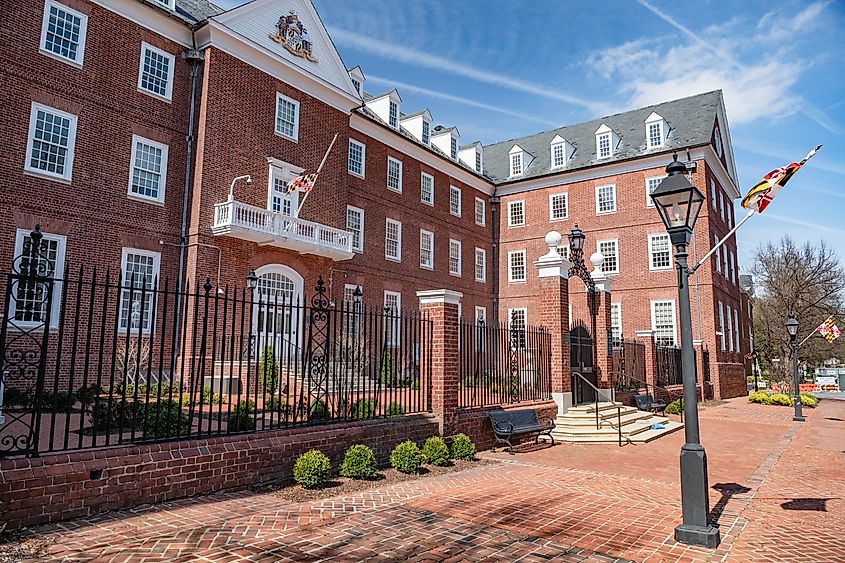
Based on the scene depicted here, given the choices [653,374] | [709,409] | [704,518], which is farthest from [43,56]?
[709,409]

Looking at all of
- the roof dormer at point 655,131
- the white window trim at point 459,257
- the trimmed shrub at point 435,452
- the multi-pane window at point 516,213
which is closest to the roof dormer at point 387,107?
the white window trim at point 459,257

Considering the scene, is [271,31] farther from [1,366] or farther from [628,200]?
[628,200]

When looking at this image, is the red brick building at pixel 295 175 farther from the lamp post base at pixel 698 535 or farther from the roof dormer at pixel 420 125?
the lamp post base at pixel 698 535

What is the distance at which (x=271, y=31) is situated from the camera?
18.9 metres

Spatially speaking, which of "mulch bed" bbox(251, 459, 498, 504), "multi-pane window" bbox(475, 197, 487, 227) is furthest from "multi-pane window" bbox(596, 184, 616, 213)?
"mulch bed" bbox(251, 459, 498, 504)

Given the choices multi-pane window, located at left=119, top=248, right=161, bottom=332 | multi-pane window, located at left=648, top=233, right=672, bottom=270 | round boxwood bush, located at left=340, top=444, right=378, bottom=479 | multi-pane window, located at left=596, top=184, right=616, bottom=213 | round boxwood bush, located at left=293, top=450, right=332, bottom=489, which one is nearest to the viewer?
round boxwood bush, located at left=293, top=450, right=332, bottom=489

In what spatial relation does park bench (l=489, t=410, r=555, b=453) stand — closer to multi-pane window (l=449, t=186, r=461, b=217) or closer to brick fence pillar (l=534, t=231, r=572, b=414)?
brick fence pillar (l=534, t=231, r=572, b=414)

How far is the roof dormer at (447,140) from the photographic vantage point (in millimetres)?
30688

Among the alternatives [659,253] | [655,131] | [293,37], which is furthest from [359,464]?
[655,131]

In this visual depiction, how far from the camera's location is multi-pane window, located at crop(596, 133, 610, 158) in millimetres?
29391

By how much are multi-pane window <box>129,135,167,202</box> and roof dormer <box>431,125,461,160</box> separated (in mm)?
16974

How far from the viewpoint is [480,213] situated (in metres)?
32.1

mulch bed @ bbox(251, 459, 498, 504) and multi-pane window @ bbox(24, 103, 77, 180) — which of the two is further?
multi-pane window @ bbox(24, 103, 77, 180)

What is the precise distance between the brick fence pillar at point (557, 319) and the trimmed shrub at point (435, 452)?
17.0ft
